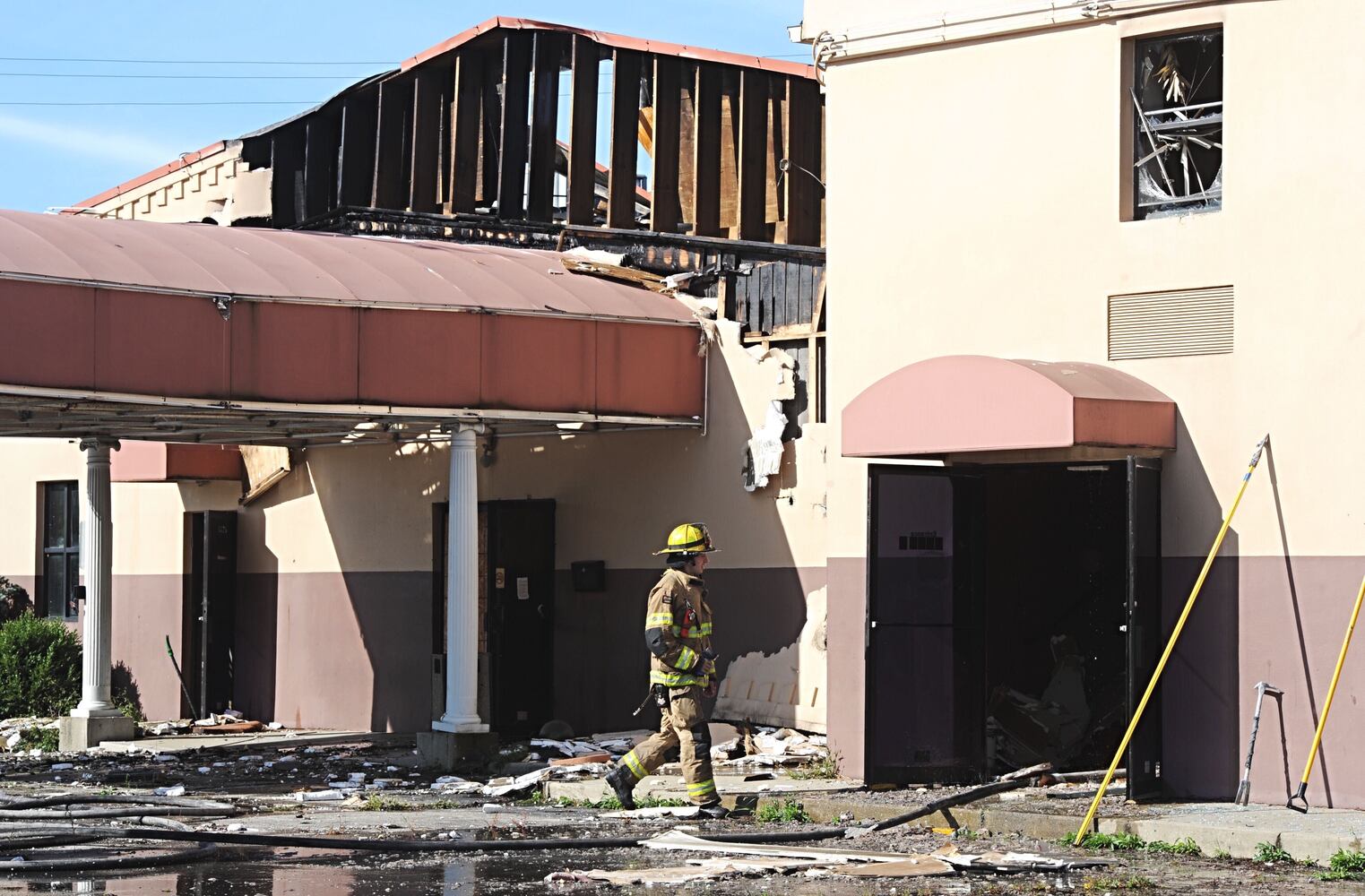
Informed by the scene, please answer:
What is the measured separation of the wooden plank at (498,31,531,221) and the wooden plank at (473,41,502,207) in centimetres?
25

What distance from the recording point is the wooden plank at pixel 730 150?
70.8ft

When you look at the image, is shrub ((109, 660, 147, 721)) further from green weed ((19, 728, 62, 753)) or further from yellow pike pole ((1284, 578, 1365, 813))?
yellow pike pole ((1284, 578, 1365, 813))

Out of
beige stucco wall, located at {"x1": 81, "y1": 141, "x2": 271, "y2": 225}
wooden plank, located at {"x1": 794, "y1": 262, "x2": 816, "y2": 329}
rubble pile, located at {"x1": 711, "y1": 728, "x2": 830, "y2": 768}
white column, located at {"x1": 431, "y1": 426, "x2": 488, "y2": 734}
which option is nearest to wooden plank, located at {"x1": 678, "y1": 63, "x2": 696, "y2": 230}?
wooden plank, located at {"x1": 794, "y1": 262, "x2": 816, "y2": 329}

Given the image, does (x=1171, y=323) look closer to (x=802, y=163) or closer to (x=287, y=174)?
(x=802, y=163)

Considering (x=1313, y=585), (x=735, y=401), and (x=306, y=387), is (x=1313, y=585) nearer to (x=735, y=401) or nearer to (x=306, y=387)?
(x=735, y=401)

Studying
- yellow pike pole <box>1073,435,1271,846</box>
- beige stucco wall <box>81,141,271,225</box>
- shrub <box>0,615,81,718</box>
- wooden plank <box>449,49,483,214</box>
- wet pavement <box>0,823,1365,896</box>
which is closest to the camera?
wet pavement <box>0,823,1365,896</box>

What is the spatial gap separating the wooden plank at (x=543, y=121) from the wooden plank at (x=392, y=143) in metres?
1.70

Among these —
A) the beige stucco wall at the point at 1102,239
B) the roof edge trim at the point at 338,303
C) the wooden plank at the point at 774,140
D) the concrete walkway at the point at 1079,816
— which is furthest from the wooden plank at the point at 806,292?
the wooden plank at the point at 774,140

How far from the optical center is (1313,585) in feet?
38.9

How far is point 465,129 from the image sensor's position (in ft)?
74.6

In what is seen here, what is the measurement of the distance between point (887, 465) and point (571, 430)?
546cm

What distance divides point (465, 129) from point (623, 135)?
2.20m

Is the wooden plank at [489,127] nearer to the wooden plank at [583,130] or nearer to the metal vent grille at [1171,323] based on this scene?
the wooden plank at [583,130]

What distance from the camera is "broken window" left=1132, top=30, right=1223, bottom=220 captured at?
42.1 feet
